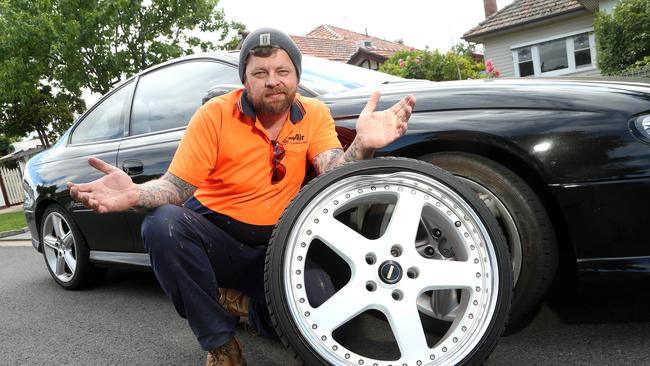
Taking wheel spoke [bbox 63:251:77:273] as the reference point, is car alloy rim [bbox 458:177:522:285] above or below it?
above

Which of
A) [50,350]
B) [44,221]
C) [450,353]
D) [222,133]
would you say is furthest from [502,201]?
[44,221]

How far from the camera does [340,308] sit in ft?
5.58

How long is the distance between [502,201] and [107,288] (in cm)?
296

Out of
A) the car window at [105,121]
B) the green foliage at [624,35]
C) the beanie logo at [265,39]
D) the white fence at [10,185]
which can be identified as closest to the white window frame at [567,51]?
the green foliage at [624,35]

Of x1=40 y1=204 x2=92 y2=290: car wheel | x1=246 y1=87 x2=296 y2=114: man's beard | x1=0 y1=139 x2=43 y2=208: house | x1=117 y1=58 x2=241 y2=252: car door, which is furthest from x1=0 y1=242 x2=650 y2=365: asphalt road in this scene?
x1=0 y1=139 x2=43 y2=208: house

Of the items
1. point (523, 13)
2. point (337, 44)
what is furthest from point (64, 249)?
point (337, 44)

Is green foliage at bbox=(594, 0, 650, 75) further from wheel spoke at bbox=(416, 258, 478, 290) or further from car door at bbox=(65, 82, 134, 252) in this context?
wheel spoke at bbox=(416, 258, 478, 290)

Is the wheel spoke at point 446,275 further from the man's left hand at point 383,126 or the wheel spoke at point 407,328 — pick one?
the man's left hand at point 383,126

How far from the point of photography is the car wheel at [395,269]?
5.47 feet

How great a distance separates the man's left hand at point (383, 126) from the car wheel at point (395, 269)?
0.18m

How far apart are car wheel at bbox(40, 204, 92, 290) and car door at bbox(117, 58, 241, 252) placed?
0.79 metres

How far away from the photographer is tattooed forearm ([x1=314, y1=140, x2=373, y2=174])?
79.5 inches

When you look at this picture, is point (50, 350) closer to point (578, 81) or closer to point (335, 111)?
point (335, 111)

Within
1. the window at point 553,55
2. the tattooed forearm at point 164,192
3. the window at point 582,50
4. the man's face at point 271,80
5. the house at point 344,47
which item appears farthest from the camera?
the house at point 344,47
